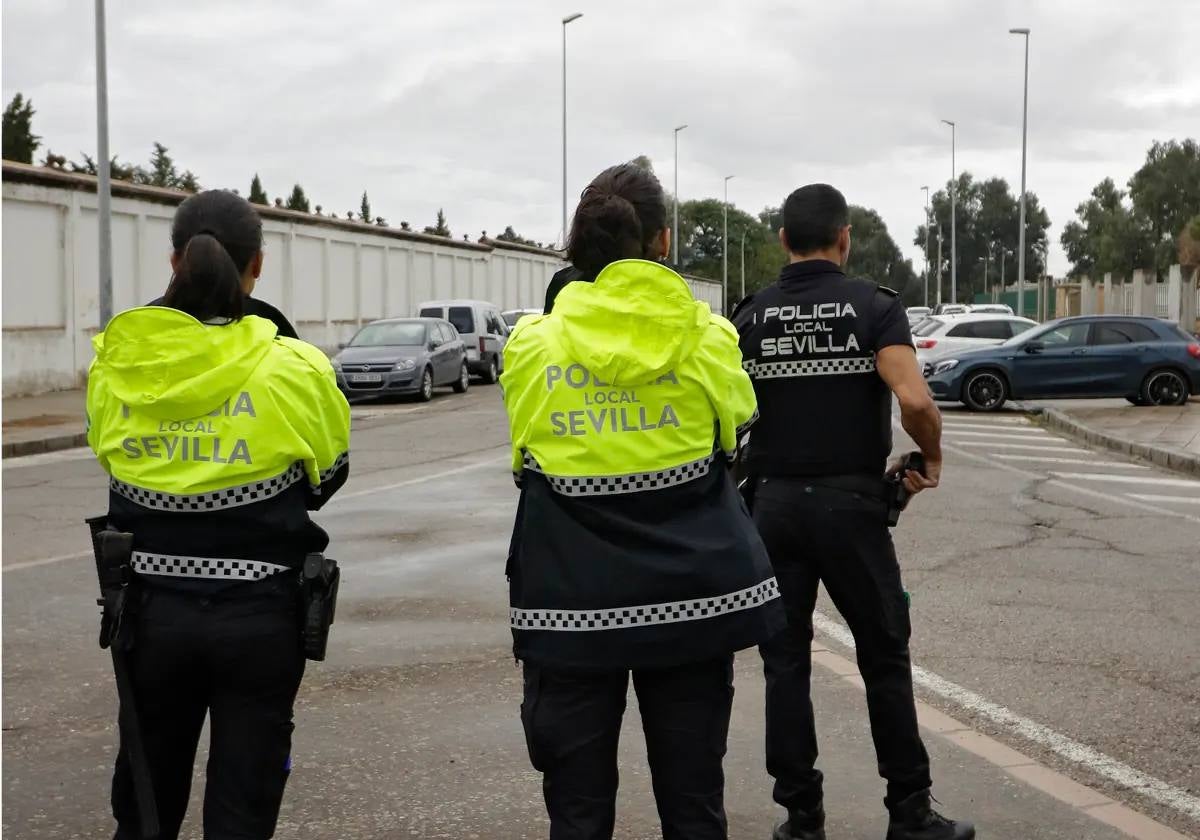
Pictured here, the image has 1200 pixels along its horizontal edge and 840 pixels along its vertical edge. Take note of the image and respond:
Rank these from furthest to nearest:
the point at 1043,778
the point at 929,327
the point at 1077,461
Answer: the point at 929,327 < the point at 1077,461 < the point at 1043,778

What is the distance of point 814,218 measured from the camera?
427cm

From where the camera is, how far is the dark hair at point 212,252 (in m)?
3.21

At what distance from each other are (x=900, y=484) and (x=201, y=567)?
207cm

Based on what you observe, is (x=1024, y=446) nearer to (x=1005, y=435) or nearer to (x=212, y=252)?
(x=1005, y=435)

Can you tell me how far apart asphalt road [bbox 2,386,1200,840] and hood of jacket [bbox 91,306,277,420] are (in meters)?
1.80

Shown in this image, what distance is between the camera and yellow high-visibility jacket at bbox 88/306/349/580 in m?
3.15

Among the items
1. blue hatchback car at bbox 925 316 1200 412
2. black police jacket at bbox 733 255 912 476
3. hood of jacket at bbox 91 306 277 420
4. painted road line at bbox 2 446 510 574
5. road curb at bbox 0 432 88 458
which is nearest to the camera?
hood of jacket at bbox 91 306 277 420

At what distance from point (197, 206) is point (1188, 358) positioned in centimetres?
2186

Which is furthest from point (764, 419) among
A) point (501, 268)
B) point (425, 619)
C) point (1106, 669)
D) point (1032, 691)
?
point (501, 268)

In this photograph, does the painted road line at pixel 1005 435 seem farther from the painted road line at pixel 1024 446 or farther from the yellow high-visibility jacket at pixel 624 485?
the yellow high-visibility jacket at pixel 624 485

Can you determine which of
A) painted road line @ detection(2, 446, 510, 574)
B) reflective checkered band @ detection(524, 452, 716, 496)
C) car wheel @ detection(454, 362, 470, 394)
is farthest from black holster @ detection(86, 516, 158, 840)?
car wheel @ detection(454, 362, 470, 394)

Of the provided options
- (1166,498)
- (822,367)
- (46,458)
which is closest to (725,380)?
(822,367)

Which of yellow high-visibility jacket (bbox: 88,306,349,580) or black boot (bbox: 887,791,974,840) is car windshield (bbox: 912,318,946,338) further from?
yellow high-visibility jacket (bbox: 88,306,349,580)

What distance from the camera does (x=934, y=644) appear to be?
23.0ft
